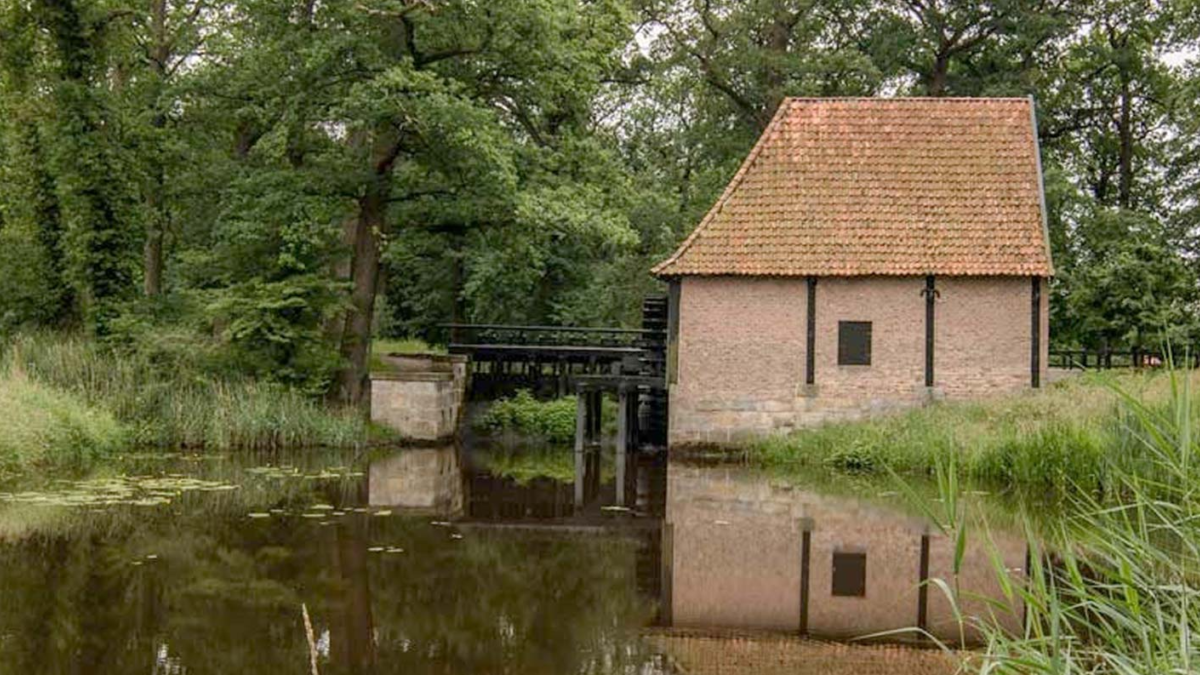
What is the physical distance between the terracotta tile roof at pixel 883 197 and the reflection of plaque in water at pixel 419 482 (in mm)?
4628

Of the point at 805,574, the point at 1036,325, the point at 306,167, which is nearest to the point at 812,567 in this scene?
the point at 805,574

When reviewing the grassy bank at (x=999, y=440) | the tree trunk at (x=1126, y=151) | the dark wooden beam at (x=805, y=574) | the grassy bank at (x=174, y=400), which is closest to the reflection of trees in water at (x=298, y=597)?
the dark wooden beam at (x=805, y=574)

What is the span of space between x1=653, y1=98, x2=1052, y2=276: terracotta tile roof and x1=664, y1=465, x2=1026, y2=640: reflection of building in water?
19.6ft

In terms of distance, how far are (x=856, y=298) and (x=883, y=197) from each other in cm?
187

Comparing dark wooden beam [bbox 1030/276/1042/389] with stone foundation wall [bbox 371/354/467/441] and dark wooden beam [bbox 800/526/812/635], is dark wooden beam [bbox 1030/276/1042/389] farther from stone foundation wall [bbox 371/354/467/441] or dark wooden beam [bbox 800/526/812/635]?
stone foundation wall [bbox 371/354/467/441]

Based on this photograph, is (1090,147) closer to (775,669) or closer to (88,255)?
(88,255)

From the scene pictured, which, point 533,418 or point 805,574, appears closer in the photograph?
point 805,574

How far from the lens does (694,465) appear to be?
60.3 ft

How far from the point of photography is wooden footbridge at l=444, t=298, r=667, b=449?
19672mm

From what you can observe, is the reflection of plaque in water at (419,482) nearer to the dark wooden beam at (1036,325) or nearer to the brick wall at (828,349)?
the brick wall at (828,349)

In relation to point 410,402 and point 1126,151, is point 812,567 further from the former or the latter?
point 1126,151

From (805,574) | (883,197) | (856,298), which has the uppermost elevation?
(883,197)

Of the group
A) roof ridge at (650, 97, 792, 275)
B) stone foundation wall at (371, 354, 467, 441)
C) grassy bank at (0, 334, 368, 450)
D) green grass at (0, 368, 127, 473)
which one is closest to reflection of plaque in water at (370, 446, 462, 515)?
stone foundation wall at (371, 354, 467, 441)

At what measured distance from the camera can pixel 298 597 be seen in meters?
8.59
